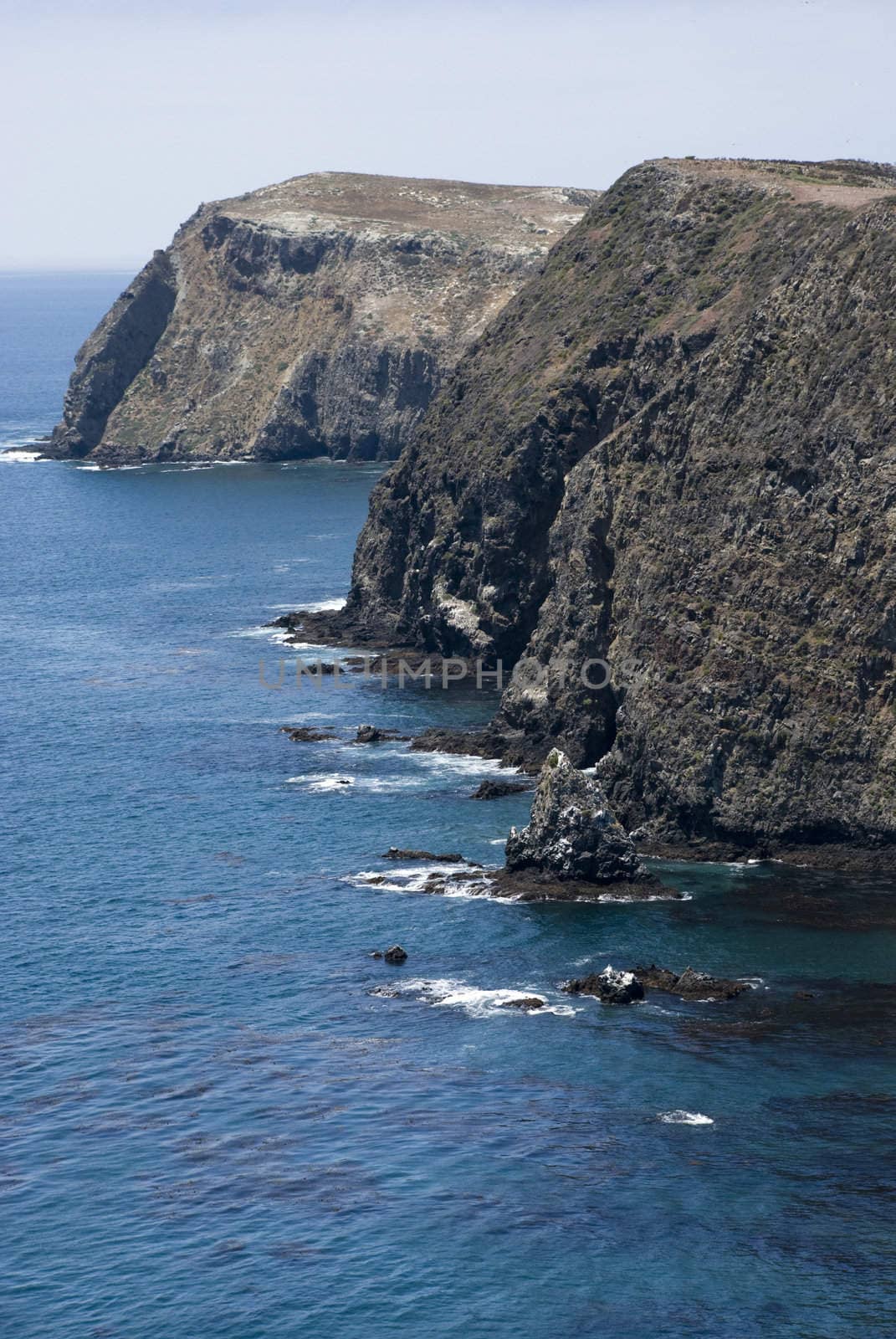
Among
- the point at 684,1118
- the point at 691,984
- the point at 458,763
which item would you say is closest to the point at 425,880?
the point at 691,984

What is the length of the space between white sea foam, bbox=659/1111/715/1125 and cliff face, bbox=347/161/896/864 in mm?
31977

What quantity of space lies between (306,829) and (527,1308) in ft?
184

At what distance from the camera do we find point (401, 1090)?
81.9 m

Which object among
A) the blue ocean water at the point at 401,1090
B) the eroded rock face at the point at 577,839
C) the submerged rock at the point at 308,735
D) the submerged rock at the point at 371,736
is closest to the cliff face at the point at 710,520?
the blue ocean water at the point at 401,1090

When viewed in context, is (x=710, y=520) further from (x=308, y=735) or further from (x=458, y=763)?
(x=308, y=735)

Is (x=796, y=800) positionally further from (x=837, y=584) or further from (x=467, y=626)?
(x=467, y=626)

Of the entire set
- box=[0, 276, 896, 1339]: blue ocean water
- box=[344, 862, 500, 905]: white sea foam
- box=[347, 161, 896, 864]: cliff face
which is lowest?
box=[0, 276, 896, 1339]: blue ocean water

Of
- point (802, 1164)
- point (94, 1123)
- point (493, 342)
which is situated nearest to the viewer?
point (802, 1164)

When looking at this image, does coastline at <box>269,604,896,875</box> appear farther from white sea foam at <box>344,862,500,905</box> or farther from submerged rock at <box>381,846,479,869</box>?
white sea foam at <box>344,862,500,905</box>

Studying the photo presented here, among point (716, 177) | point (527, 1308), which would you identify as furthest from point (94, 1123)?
point (716, 177)

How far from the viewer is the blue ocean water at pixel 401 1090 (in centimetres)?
6688

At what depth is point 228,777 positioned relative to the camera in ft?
429

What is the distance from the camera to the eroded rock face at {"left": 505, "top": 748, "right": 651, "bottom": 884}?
4178 inches

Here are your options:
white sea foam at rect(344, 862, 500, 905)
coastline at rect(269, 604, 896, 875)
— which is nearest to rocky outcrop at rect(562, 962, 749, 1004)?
white sea foam at rect(344, 862, 500, 905)
